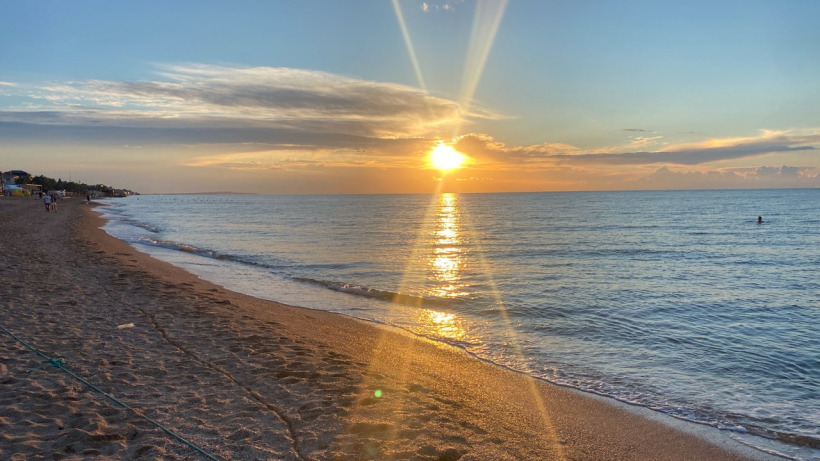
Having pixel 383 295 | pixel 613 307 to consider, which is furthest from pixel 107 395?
pixel 613 307

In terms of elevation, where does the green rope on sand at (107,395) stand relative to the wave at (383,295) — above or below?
above

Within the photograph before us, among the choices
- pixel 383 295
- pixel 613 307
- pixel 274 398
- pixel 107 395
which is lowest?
pixel 613 307

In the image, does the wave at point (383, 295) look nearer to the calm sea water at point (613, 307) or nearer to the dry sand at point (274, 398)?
the calm sea water at point (613, 307)

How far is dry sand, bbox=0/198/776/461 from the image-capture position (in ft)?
16.8

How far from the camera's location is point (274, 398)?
6.34 meters

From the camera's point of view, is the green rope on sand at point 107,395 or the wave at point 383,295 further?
the wave at point 383,295

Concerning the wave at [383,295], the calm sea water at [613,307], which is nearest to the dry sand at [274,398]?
the calm sea water at [613,307]

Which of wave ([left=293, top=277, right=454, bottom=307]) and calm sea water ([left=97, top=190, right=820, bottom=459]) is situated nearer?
calm sea water ([left=97, top=190, right=820, bottom=459])

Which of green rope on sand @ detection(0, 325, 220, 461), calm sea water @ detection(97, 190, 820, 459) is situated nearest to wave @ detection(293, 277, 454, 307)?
calm sea water @ detection(97, 190, 820, 459)

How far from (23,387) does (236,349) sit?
298cm

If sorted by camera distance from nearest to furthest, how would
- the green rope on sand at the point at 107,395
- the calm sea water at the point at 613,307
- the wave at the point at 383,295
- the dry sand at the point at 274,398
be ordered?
the green rope on sand at the point at 107,395
the dry sand at the point at 274,398
the calm sea water at the point at 613,307
the wave at the point at 383,295

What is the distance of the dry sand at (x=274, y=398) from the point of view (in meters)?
5.11

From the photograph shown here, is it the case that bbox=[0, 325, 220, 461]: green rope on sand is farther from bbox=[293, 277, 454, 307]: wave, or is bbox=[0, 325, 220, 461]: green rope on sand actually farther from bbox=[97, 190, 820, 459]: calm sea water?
bbox=[293, 277, 454, 307]: wave

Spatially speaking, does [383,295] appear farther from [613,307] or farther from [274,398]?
[274,398]
